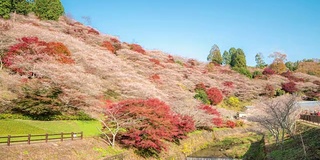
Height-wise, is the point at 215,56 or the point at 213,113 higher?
the point at 215,56

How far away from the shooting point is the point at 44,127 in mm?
21625

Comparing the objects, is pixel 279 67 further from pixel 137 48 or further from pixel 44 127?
pixel 44 127

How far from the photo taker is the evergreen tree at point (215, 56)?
90.8 meters

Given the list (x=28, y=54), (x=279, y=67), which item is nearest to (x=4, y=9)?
(x=28, y=54)

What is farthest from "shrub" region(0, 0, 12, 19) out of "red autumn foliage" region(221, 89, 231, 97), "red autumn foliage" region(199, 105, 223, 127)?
"red autumn foliage" region(221, 89, 231, 97)

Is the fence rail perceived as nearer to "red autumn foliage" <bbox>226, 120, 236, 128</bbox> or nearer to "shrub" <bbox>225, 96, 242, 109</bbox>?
"red autumn foliage" <bbox>226, 120, 236, 128</bbox>

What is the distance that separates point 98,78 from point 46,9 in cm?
3024

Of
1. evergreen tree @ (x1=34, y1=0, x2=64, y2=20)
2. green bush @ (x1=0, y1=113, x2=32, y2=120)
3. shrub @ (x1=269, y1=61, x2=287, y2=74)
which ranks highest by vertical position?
evergreen tree @ (x1=34, y1=0, x2=64, y2=20)

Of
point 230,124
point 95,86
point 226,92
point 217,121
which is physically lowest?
point 230,124

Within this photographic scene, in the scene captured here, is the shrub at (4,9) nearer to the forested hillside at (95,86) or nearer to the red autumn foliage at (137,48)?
the forested hillside at (95,86)

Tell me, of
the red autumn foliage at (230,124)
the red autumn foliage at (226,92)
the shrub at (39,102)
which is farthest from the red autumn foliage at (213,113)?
the shrub at (39,102)

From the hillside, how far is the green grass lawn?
5.50 feet

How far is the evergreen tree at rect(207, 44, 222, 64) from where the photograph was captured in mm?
90775

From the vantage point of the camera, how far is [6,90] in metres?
23.8
